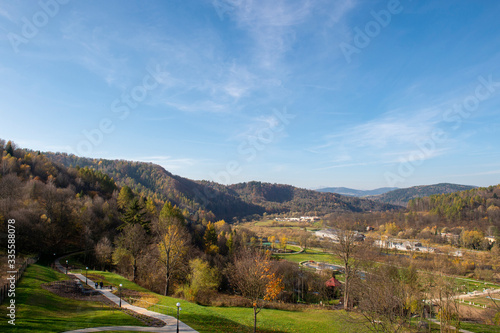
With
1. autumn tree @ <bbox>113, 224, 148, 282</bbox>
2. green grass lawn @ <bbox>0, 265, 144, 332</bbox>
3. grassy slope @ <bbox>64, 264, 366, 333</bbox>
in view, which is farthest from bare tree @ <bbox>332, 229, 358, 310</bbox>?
autumn tree @ <bbox>113, 224, 148, 282</bbox>

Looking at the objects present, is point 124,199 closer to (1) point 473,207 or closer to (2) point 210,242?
(2) point 210,242

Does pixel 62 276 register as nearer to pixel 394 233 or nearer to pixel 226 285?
pixel 226 285

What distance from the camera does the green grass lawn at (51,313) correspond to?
13.2 m

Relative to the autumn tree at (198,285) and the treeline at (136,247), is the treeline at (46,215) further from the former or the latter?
the autumn tree at (198,285)

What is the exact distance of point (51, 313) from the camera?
52.7 feet

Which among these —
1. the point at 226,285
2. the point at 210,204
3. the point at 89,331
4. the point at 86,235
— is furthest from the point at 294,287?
the point at 210,204

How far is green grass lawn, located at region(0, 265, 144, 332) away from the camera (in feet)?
43.3

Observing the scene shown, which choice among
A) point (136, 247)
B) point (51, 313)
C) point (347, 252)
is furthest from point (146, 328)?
point (136, 247)

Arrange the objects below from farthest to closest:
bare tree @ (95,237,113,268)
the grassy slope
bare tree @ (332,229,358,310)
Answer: bare tree @ (95,237,113,268)
bare tree @ (332,229,358,310)
the grassy slope

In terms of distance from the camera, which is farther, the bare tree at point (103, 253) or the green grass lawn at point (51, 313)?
the bare tree at point (103, 253)

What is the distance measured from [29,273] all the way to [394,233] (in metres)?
140

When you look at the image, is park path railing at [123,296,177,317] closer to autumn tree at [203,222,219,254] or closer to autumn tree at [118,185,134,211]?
autumn tree at [203,222,219,254]

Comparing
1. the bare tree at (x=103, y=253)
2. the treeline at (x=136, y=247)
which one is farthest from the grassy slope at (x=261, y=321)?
the bare tree at (x=103, y=253)

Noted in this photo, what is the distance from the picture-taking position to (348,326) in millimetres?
14711
